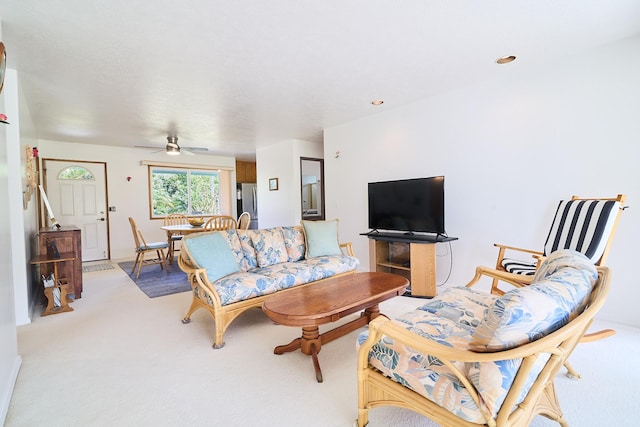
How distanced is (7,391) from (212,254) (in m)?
1.46

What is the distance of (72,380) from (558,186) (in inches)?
165

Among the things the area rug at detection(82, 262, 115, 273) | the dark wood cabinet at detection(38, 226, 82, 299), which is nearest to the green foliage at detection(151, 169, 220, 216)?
the area rug at detection(82, 262, 115, 273)

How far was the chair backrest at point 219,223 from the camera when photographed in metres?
5.07

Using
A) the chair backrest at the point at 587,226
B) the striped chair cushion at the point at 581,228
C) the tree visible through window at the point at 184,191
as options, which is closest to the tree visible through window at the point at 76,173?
the tree visible through window at the point at 184,191

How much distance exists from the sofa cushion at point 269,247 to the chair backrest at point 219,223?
191 cm

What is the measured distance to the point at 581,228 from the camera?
237 cm

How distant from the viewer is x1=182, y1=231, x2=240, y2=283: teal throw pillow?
2648 mm

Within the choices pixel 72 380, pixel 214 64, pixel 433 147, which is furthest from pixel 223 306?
pixel 433 147

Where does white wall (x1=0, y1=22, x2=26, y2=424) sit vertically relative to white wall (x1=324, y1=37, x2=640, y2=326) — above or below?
below

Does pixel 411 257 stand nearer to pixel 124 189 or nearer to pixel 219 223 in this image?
pixel 219 223

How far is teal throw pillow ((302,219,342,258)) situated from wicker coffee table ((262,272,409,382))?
2.62 feet

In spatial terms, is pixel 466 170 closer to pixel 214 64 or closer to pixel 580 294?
pixel 580 294

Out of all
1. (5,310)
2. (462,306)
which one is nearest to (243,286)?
(5,310)

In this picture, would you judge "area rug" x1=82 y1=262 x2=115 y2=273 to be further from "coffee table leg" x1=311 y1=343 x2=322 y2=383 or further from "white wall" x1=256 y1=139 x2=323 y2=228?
"coffee table leg" x1=311 y1=343 x2=322 y2=383
